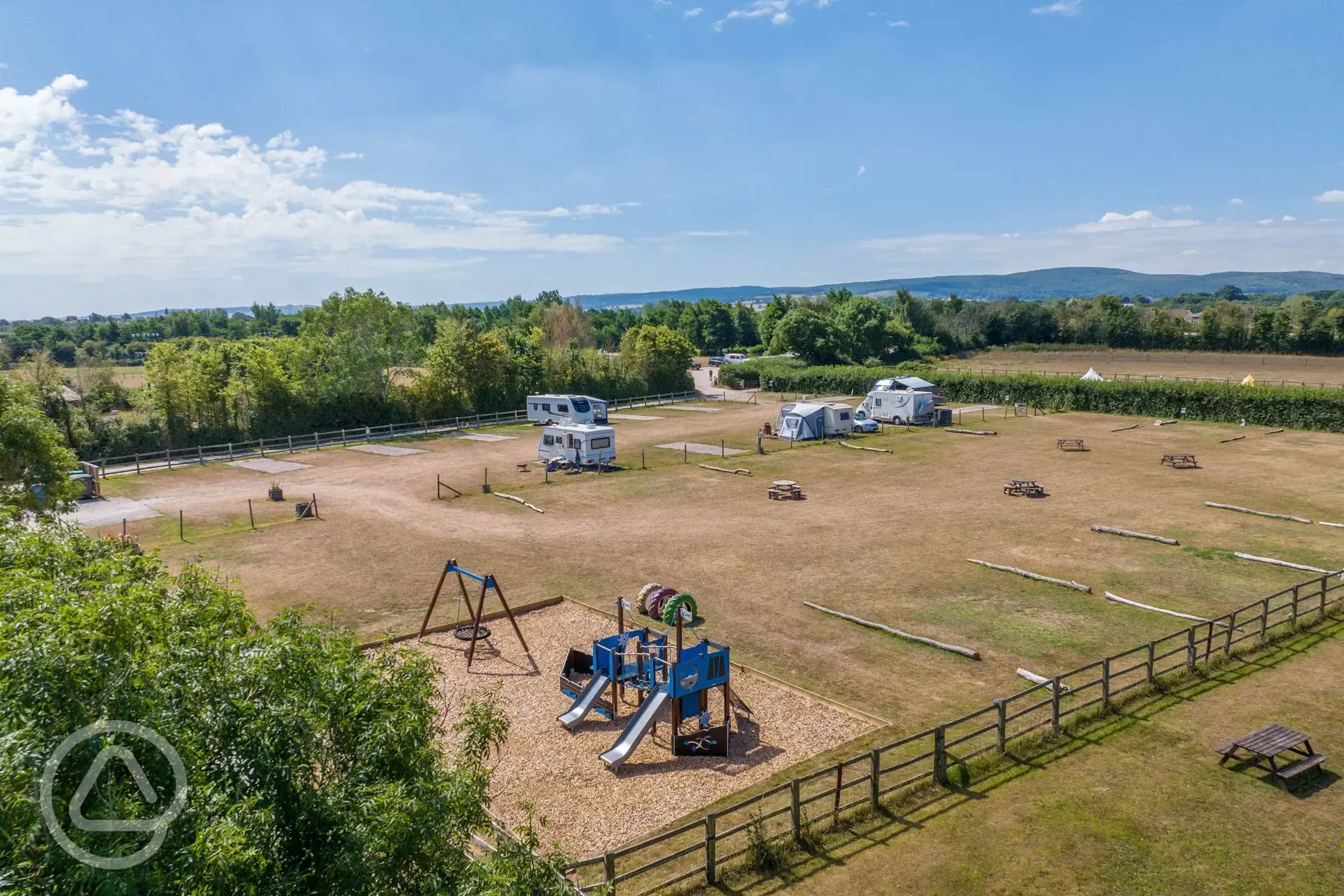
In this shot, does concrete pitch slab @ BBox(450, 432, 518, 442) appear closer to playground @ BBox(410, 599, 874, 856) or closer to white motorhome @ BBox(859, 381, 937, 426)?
white motorhome @ BBox(859, 381, 937, 426)

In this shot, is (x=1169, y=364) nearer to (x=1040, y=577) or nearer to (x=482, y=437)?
(x=482, y=437)

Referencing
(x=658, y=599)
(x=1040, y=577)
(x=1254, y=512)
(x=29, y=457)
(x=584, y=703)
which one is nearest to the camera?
(x=584, y=703)

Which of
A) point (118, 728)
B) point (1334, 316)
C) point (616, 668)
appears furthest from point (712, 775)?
point (1334, 316)

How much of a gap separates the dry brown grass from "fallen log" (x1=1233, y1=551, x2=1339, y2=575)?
463 mm

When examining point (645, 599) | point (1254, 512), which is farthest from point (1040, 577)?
point (1254, 512)

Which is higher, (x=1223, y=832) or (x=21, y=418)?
(x=21, y=418)

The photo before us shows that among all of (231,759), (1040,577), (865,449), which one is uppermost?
(231,759)

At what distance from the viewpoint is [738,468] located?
36031 millimetres

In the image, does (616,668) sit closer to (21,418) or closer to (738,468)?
(21,418)

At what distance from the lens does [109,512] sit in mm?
29781

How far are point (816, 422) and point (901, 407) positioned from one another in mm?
7315

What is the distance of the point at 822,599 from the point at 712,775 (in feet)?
25.6

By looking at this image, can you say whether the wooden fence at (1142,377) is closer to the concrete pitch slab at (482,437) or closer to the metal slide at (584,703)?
the concrete pitch slab at (482,437)

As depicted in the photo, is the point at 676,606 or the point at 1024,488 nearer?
the point at 676,606
